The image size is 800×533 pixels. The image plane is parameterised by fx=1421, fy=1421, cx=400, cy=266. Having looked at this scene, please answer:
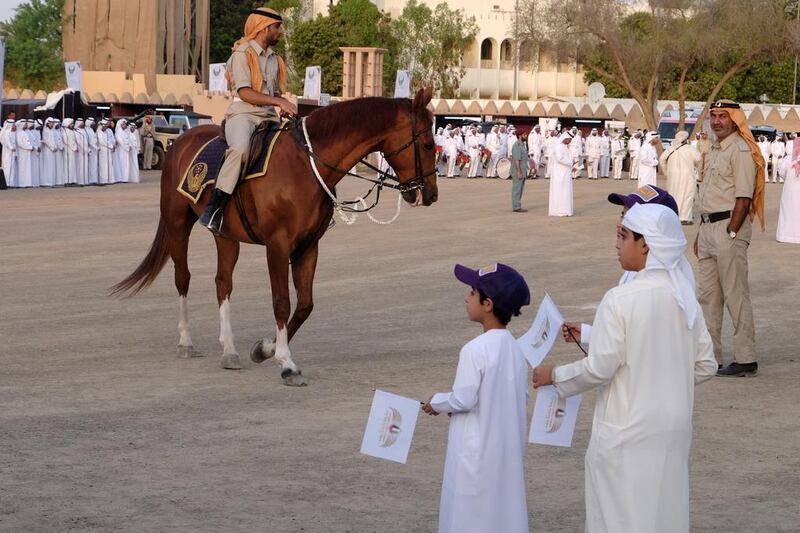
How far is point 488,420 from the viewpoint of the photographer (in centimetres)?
518

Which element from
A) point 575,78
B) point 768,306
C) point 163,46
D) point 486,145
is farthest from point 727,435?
point 575,78

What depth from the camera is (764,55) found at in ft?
202

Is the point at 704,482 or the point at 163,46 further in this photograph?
the point at 163,46

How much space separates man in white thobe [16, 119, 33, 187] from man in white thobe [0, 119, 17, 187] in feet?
0.33

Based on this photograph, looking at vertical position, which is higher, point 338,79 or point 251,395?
point 338,79

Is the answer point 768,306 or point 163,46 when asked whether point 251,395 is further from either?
point 163,46

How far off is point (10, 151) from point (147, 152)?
11.2m

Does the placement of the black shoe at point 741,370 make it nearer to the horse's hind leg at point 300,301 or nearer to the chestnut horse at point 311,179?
the chestnut horse at point 311,179

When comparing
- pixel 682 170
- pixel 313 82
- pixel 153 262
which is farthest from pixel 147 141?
pixel 153 262

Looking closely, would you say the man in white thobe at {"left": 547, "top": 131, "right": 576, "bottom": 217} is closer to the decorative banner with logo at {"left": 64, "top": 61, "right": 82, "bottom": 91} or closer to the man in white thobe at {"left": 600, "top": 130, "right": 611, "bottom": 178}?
the decorative banner with logo at {"left": 64, "top": 61, "right": 82, "bottom": 91}

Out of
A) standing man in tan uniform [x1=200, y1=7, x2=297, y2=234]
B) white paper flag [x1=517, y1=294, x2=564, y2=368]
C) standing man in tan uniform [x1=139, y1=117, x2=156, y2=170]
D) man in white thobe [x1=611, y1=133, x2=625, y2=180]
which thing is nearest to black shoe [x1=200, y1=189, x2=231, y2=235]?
standing man in tan uniform [x1=200, y1=7, x2=297, y2=234]

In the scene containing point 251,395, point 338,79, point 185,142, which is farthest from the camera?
point 338,79

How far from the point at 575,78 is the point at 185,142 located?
9581 centimetres

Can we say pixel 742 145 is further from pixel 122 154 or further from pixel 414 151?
pixel 122 154
